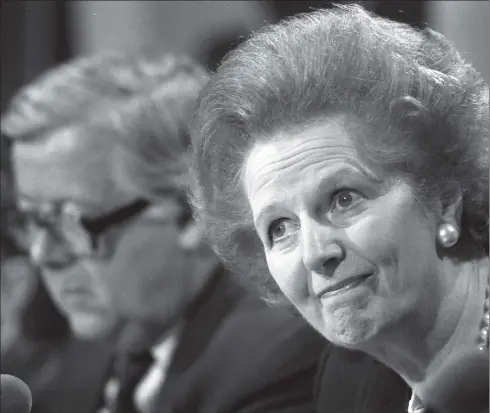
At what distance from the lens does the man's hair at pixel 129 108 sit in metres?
1.52

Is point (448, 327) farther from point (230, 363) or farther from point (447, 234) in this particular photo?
point (230, 363)

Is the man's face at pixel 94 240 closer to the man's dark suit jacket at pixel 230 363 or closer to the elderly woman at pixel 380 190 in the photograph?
the man's dark suit jacket at pixel 230 363

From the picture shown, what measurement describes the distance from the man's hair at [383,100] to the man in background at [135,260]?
0.18 meters

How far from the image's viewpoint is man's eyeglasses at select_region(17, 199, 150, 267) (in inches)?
61.7

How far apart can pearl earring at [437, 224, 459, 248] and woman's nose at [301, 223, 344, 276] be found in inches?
6.4

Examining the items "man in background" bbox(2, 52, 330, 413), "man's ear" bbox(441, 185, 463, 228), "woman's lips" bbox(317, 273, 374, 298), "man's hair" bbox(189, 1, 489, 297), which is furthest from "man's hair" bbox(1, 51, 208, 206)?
"man's ear" bbox(441, 185, 463, 228)

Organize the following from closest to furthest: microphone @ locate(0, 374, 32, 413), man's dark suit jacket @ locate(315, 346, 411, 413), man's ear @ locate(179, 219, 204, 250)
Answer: microphone @ locate(0, 374, 32, 413), man's dark suit jacket @ locate(315, 346, 411, 413), man's ear @ locate(179, 219, 204, 250)

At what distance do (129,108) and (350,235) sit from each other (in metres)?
0.51

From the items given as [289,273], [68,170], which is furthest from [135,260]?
[289,273]

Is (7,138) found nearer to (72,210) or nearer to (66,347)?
(72,210)

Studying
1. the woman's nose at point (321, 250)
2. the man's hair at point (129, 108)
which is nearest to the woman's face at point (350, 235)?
the woman's nose at point (321, 250)

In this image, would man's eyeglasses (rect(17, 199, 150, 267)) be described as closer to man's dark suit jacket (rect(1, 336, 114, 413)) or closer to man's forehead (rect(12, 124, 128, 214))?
man's forehead (rect(12, 124, 128, 214))

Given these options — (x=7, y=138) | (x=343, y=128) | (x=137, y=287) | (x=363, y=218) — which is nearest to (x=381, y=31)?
(x=343, y=128)

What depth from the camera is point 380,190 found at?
1.32 m
